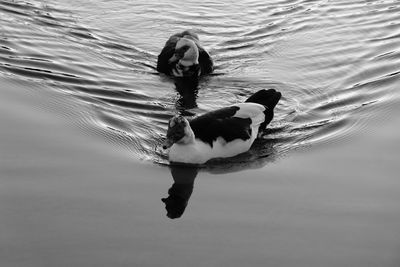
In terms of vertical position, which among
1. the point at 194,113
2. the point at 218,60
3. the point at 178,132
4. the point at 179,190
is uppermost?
the point at 178,132

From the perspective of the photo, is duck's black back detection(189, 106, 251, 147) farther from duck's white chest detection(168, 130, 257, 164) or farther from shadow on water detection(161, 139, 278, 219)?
shadow on water detection(161, 139, 278, 219)

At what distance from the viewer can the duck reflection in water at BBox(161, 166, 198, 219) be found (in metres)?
8.87

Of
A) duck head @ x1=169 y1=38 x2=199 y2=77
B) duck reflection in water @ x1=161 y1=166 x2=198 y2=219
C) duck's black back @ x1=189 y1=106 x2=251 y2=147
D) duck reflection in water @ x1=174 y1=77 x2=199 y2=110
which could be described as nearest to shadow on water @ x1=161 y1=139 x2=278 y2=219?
duck reflection in water @ x1=161 y1=166 x2=198 y2=219

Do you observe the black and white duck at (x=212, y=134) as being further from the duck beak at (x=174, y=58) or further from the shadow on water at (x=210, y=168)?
the duck beak at (x=174, y=58)

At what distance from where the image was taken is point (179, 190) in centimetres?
937

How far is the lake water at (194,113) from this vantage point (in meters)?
8.09

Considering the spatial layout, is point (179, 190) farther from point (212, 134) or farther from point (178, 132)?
point (212, 134)

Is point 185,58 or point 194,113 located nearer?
point 194,113

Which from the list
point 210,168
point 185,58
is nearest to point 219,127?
point 210,168

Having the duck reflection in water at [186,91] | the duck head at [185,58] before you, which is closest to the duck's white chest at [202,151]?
the duck reflection in water at [186,91]

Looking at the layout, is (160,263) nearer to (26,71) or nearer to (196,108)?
(196,108)

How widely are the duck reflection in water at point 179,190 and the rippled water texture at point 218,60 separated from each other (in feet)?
1.16

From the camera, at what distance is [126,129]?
10.7 metres

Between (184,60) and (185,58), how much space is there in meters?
0.04
